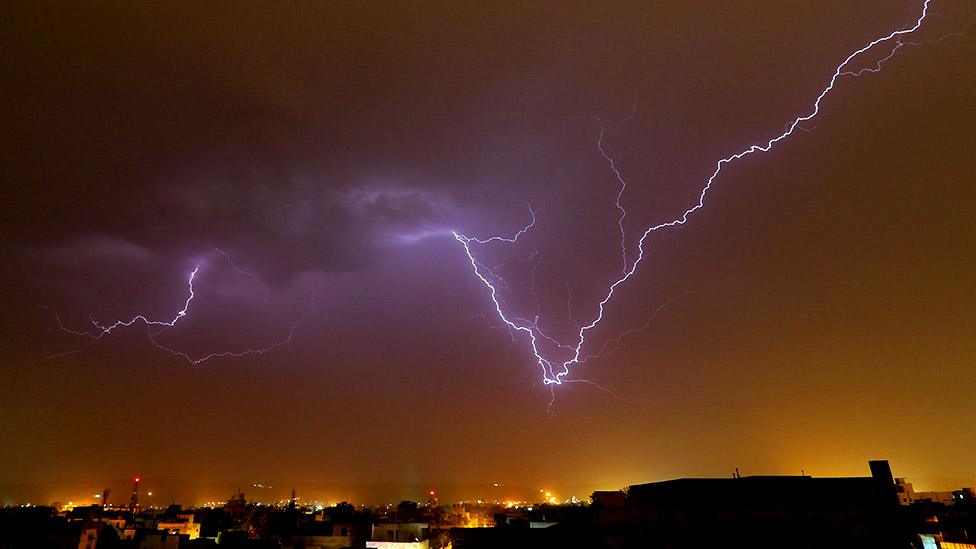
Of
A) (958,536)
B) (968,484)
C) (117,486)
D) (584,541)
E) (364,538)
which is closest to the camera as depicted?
(584,541)

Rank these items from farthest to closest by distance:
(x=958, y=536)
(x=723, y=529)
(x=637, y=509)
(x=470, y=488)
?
1. (x=470, y=488)
2. (x=958, y=536)
3. (x=637, y=509)
4. (x=723, y=529)

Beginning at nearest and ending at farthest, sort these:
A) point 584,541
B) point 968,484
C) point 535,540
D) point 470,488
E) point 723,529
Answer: point 723,529
point 584,541
point 535,540
point 968,484
point 470,488

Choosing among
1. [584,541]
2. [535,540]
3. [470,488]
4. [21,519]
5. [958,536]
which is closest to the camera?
[584,541]

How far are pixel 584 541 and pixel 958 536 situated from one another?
12.0 meters

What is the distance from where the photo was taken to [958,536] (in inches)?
592

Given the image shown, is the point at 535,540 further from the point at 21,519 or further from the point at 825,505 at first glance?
the point at 21,519

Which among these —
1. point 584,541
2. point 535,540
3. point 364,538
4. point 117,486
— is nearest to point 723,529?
point 584,541

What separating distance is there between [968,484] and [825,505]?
121 m

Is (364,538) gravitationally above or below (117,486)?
below

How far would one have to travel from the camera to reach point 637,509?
910 centimetres

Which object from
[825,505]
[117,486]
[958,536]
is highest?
[117,486]

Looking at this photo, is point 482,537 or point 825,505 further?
point 482,537

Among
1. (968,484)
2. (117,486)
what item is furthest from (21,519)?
(117,486)

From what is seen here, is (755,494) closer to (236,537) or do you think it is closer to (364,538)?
(364,538)
